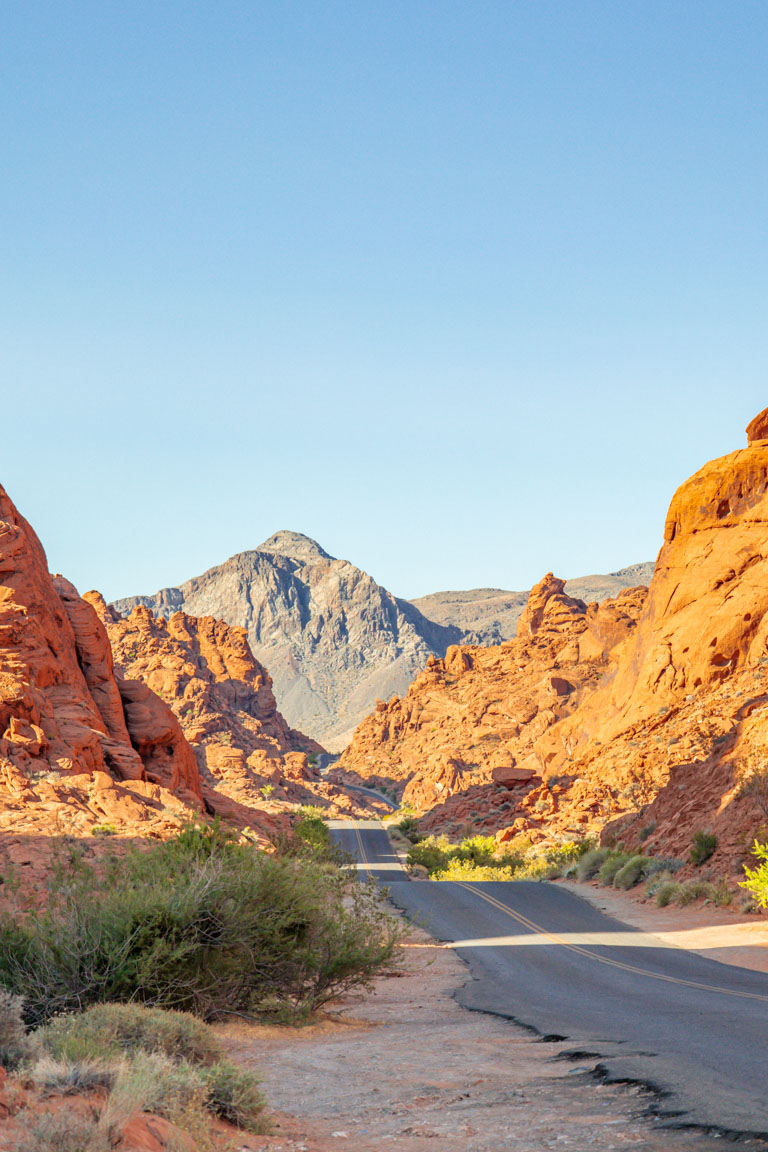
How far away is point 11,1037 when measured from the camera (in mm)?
6480

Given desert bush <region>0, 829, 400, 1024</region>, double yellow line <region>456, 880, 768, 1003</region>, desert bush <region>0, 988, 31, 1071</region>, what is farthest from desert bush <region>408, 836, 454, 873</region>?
desert bush <region>0, 988, 31, 1071</region>

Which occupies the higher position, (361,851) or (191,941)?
(191,941)

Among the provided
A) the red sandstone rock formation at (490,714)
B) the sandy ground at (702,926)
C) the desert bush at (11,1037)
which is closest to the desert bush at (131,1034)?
the desert bush at (11,1037)

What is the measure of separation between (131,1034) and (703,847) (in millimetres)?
24603

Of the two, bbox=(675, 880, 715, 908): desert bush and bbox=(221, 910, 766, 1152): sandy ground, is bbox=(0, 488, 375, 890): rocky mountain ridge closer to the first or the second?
bbox=(221, 910, 766, 1152): sandy ground

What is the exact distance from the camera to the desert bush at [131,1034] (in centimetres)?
680

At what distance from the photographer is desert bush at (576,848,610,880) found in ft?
119

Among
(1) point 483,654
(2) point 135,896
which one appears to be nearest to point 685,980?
(2) point 135,896

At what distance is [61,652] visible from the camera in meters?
30.6

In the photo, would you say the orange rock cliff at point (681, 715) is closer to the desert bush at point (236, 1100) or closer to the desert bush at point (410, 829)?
the desert bush at point (410, 829)

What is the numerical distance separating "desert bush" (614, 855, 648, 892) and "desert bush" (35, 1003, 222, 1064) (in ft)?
85.7

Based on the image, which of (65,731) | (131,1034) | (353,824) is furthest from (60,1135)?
(353,824)

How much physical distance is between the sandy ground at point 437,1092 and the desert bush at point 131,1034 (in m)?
0.75

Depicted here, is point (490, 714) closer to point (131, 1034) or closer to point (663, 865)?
point (663, 865)
